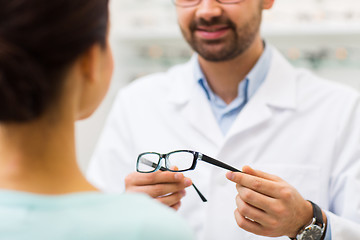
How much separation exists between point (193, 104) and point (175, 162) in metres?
0.25

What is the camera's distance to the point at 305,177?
105cm

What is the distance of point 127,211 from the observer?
49 centimetres

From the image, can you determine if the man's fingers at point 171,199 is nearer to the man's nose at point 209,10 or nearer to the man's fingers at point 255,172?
the man's fingers at point 255,172

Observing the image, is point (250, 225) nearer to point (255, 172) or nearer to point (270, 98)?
point (255, 172)

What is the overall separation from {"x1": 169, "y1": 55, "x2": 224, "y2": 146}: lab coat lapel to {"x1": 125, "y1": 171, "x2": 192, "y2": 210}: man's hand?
217 mm

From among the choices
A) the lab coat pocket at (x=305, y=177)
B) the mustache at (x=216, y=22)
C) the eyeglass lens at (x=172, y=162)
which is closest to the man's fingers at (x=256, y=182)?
the eyeglass lens at (x=172, y=162)

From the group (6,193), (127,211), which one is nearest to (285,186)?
(127,211)

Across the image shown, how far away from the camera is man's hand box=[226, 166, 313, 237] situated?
0.82 metres

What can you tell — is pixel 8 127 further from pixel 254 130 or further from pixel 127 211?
pixel 254 130

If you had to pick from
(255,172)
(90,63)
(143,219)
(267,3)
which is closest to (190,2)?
(267,3)

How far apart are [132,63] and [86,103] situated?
6.20 feet

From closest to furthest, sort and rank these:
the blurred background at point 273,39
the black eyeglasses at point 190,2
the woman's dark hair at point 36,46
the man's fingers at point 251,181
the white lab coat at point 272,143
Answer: the woman's dark hair at point 36,46
the man's fingers at point 251,181
the white lab coat at point 272,143
the black eyeglasses at point 190,2
the blurred background at point 273,39

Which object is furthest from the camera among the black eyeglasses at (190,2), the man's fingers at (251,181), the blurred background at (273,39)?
the blurred background at (273,39)

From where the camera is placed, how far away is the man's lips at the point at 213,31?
3.73 ft
